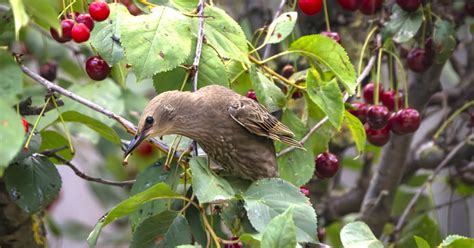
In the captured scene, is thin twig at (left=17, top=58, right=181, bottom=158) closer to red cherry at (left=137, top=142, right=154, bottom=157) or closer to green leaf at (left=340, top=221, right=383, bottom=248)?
green leaf at (left=340, top=221, right=383, bottom=248)

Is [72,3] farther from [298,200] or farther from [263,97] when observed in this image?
[298,200]

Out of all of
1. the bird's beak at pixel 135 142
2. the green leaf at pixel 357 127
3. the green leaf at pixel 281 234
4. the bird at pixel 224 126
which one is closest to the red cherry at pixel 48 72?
the bird at pixel 224 126

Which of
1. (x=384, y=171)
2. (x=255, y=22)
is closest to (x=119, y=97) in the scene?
(x=255, y=22)

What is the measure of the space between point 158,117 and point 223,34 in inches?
9.5

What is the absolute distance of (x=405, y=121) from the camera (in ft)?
8.57

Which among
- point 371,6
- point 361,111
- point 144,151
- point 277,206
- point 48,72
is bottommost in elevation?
point 144,151

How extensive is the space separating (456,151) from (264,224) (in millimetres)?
1580

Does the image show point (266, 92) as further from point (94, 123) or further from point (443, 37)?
point (443, 37)

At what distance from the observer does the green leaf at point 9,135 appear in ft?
5.08

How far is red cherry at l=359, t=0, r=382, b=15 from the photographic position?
2863 millimetres

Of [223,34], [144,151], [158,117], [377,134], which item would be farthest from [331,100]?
[144,151]

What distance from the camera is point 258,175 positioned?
2.30 meters

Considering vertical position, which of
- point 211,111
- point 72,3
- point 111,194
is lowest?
point 111,194

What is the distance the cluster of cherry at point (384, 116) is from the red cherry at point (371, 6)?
0.87 ft
